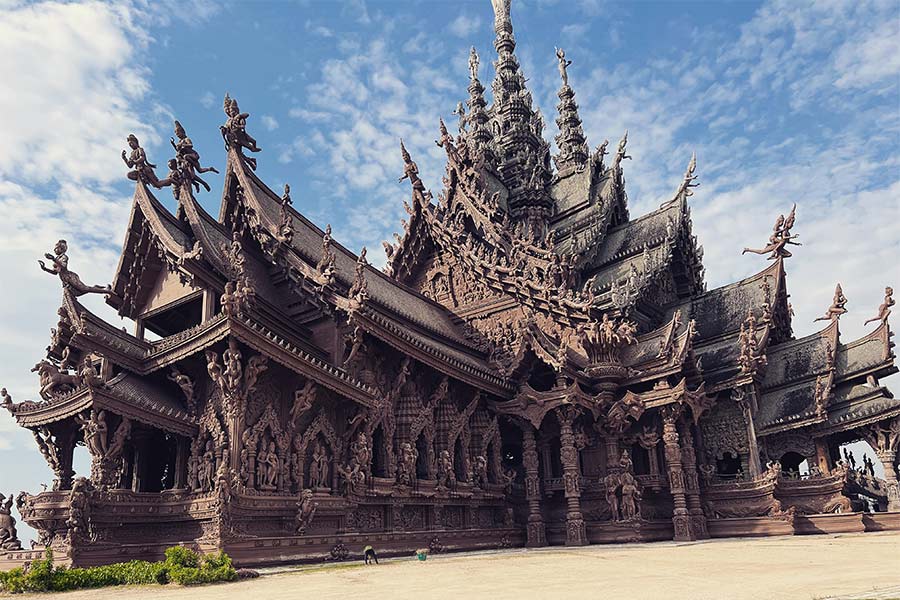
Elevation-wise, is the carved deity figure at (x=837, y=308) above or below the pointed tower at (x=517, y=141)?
below

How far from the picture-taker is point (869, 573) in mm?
7621

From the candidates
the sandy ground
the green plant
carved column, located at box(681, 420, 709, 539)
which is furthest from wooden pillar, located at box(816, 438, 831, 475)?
the green plant

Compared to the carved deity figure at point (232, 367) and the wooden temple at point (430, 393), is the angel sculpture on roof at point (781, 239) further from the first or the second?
the carved deity figure at point (232, 367)

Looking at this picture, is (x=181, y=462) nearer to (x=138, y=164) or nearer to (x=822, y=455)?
(x=138, y=164)

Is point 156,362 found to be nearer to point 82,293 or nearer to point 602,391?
point 82,293

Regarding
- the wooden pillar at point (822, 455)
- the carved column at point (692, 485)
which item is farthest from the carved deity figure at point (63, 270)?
the wooden pillar at point (822, 455)

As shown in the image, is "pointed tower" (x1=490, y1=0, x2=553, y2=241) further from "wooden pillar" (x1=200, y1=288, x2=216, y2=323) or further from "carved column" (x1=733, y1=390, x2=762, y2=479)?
"wooden pillar" (x1=200, y1=288, x2=216, y2=323)

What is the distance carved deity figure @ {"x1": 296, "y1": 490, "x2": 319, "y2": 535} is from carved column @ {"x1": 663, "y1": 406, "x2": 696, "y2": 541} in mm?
9327

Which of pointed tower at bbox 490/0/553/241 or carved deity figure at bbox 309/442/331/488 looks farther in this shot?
pointed tower at bbox 490/0/553/241

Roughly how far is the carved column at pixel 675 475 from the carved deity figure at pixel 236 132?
12411 millimetres

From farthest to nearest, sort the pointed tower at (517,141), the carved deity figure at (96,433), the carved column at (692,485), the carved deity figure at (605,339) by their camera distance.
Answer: the pointed tower at (517,141)
the carved deity figure at (605,339)
the carved column at (692,485)
the carved deity figure at (96,433)

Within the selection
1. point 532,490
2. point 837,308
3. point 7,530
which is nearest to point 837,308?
point 837,308

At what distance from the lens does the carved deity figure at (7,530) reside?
45.8 ft

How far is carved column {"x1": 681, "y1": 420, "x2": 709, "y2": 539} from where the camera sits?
16.9 meters
